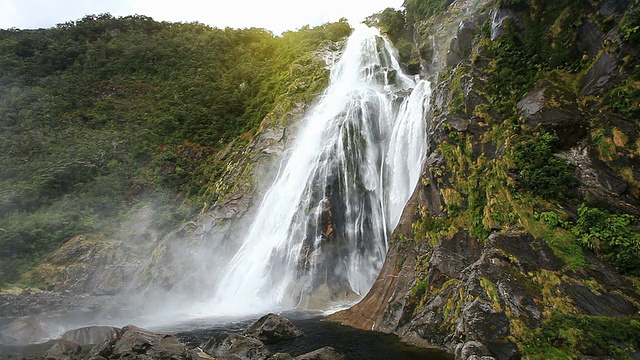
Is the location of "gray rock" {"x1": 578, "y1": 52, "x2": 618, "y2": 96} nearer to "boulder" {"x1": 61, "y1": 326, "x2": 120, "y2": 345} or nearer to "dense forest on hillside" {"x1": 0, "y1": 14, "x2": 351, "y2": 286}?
"boulder" {"x1": 61, "y1": 326, "x2": 120, "y2": 345}

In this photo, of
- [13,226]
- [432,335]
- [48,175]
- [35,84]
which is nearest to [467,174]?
[432,335]

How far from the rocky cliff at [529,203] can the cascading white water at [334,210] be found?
5.27 m

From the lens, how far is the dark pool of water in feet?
45.8

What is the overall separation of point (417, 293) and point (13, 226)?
38.1m

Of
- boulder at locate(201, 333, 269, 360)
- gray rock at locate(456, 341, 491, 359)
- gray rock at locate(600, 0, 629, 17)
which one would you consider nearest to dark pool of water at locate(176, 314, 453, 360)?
boulder at locate(201, 333, 269, 360)

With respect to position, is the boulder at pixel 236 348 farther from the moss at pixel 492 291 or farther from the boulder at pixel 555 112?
the boulder at pixel 555 112

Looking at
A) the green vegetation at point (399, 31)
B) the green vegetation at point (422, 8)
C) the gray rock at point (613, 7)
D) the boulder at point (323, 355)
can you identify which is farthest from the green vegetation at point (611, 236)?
the green vegetation at point (422, 8)

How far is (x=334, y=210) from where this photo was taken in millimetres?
28375

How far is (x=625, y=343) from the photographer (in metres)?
9.95

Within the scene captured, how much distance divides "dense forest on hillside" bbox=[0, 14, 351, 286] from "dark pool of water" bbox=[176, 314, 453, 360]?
70.9ft

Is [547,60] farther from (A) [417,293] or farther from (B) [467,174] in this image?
(A) [417,293]

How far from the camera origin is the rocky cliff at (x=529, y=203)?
11.5 metres

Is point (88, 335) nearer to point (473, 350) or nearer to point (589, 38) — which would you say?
point (473, 350)

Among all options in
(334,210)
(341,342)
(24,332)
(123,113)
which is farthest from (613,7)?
(123,113)
